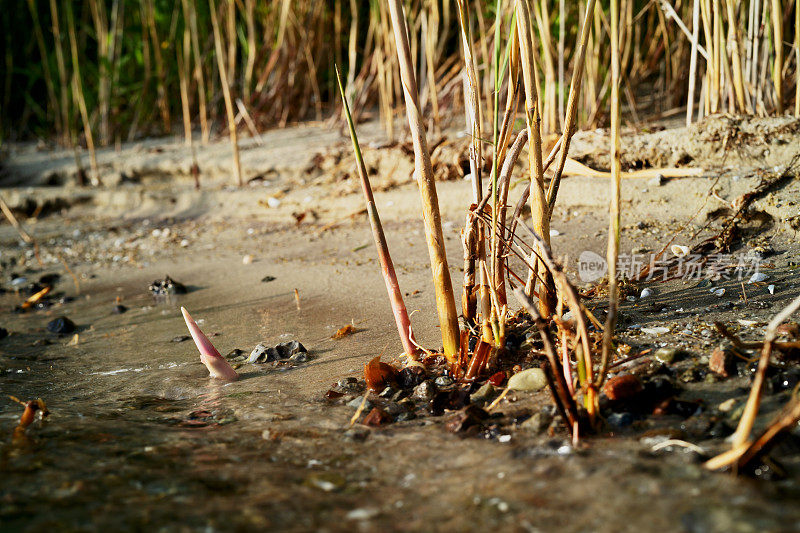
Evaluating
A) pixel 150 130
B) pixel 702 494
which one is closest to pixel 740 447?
pixel 702 494

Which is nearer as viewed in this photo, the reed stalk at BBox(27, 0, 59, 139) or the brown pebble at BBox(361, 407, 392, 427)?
the brown pebble at BBox(361, 407, 392, 427)

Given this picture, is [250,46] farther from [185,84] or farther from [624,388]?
[624,388]

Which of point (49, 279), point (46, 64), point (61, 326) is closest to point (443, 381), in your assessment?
point (61, 326)

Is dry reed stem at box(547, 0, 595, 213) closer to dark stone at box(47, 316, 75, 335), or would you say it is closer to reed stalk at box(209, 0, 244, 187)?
dark stone at box(47, 316, 75, 335)

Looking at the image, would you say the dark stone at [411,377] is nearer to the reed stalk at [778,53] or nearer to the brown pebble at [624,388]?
the brown pebble at [624,388]

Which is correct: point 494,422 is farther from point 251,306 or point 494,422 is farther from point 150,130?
point 150,130

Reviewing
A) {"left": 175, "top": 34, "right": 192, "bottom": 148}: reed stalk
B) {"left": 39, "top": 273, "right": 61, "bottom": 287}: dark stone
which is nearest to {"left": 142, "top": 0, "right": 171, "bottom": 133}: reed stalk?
{"left": 175, "top": 34, "right": 192, "bottom": 148}: reed stalk

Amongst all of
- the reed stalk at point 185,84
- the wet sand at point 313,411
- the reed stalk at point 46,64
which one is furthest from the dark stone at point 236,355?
the reed stalk at point 46,64
